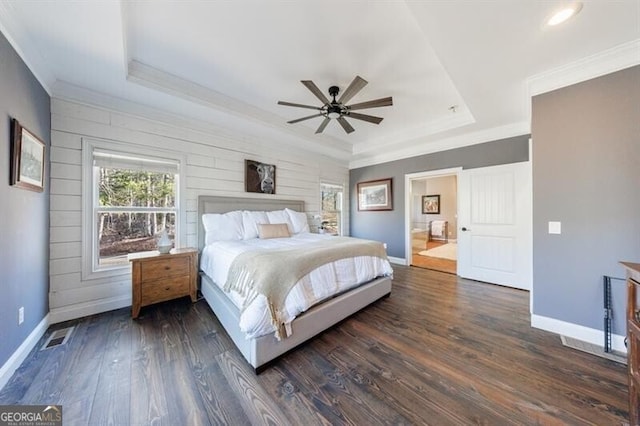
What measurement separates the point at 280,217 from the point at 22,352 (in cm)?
299

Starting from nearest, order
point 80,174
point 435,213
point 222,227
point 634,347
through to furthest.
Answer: point 634,347 < point 80,174 < point 222,227 < point 435,213

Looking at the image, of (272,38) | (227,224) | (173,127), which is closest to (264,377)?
(227,224)

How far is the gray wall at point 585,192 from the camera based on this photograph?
6.44ft

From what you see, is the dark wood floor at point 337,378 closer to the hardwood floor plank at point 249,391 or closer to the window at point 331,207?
the hardwood floor plank at point 249,391

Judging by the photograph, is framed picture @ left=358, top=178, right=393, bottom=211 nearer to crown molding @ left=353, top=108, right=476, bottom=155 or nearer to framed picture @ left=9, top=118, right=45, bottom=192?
crown molding @ left=353, top=108, right=476, bottom=155

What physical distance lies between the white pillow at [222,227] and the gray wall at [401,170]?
131 inches

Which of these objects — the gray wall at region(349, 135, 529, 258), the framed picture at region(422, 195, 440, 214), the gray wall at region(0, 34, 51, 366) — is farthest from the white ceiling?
the framed picture at region(422, 195, 440, 214)

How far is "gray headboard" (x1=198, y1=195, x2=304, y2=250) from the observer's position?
3443 millimetres

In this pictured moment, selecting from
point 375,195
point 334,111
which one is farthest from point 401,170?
point 334,111

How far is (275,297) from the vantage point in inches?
69.7

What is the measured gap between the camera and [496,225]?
3.75 metres

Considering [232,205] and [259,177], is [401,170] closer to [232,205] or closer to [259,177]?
[259,177]

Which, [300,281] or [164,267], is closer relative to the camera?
[300,281]

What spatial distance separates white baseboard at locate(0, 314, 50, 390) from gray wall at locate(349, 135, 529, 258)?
5301 mm
